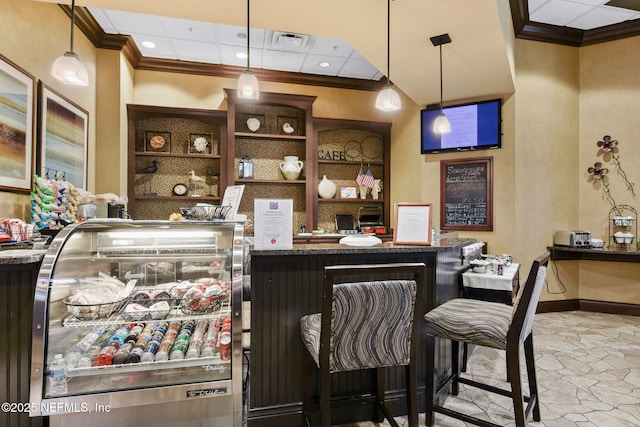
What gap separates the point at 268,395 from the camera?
1976 millimetres

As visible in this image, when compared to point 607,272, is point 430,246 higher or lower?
higher

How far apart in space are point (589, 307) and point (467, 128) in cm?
277

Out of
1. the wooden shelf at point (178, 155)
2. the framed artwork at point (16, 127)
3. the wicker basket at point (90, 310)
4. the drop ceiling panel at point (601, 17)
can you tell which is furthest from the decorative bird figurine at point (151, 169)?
the drop ceiling panel at point (601, 17)

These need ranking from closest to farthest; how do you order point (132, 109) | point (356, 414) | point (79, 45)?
point (356, 414) < point (79, 45) < point (132, 109)

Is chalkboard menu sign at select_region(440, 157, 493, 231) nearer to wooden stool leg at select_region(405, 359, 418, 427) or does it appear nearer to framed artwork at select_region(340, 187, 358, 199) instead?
framed artwork at select_region(340, 187, 358, 199)

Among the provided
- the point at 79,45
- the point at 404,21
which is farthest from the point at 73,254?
the point at 79,45

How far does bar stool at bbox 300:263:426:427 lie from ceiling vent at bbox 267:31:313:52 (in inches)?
131

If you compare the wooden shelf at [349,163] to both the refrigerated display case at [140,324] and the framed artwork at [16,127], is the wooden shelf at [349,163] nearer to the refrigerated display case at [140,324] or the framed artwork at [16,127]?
the framed artwork at [16,127]

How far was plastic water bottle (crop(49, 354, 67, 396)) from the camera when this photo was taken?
137 cm

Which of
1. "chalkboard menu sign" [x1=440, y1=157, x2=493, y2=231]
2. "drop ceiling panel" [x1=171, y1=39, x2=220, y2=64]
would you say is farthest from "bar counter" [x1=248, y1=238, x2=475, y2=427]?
"drop ceiling panel" [x1=171, y1=39, x2=220, y2=64]

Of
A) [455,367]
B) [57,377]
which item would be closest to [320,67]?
[455,367]

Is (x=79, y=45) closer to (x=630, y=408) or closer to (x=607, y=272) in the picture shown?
(x=630, y=408)

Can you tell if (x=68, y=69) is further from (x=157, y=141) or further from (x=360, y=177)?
(x=360, y=177)

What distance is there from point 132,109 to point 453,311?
4.30 m
